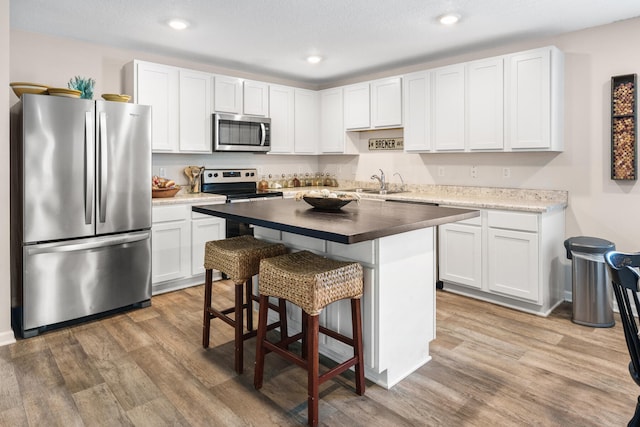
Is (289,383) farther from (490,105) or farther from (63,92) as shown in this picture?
(490,105)

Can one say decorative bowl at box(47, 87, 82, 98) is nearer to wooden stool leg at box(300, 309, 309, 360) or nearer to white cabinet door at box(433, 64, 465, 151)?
wooden stool leg at box(300, 309, 309, 360)

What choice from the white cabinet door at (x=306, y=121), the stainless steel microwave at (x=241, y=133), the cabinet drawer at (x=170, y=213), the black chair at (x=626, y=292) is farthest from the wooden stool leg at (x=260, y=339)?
the white cabinet door at (x=306, y=121)

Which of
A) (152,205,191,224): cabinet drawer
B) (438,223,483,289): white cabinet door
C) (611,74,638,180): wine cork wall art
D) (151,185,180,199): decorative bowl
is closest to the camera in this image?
(611,74,638,180): wine cork wall art

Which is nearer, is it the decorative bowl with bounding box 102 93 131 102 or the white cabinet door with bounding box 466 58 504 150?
the decorative bowl with bounding box 102 93 131 102

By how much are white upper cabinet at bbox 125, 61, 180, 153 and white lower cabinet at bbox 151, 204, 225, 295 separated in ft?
2.39

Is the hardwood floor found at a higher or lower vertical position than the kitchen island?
lower

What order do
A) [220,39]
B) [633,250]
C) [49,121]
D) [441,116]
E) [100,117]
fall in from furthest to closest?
[441,116] < [220,39] < [633,250] < [100,117] < [49,121]

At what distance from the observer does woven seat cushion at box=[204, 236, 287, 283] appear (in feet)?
8.02

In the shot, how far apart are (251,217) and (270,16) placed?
188 cm

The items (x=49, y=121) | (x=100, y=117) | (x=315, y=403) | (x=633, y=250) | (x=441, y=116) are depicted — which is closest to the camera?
(x=315, y=403)

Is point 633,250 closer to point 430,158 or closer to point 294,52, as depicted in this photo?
point 430,158

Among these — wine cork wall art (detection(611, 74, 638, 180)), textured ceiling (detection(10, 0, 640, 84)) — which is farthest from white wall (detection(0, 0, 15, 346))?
wine cork wall art (detection(611, 74, 638, 180))

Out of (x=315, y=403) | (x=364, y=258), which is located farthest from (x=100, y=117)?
(x=315, y=403)

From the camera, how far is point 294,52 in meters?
4.30
